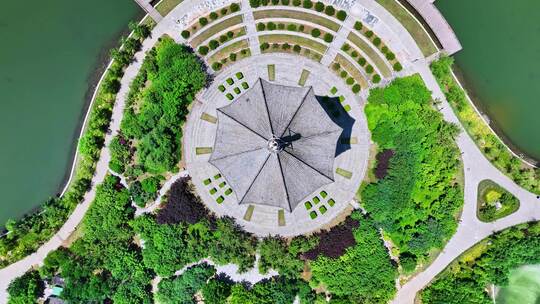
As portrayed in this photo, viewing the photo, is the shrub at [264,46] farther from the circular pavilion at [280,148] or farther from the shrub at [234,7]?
the circular pavilion at [280,148]

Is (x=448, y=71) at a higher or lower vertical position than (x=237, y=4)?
lower

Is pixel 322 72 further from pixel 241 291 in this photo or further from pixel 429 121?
pixel 241 291

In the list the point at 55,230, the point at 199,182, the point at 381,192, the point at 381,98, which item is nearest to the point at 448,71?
the point at 381,98

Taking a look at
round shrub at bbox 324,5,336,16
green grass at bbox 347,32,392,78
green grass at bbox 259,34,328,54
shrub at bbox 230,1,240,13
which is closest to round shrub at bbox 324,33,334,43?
green grass at bbox 259,34,328,54

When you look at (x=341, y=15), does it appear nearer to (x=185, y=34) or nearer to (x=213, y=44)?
(x=213, y=44)

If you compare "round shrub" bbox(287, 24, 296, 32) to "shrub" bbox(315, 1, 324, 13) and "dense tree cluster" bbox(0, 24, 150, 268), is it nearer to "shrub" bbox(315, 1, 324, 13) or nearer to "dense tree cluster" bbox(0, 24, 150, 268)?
"shrub" bbox(315, 1, 324, 13)

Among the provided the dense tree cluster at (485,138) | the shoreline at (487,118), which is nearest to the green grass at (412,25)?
the dense tree cluster at (485,138)
